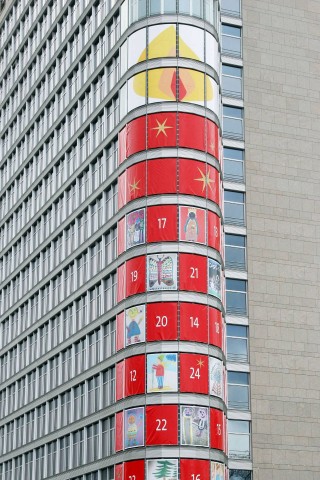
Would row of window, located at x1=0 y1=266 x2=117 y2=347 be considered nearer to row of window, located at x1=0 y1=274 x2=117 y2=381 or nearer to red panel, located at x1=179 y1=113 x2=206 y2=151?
row of window, located at x1=0 y1=274 x2=117 y2=381

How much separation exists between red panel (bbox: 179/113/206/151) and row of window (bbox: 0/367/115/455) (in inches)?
568

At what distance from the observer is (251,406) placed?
7156 centimetres

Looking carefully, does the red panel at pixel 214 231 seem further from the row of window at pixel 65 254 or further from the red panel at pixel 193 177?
the row of window at pixel 65 254

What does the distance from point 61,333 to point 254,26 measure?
979 inches

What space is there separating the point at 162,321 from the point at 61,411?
1564cm

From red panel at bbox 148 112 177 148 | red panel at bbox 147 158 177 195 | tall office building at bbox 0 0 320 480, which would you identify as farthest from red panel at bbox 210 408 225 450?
red panel at bbox 148 112 177 148

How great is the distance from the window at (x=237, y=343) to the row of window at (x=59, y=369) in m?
7.28

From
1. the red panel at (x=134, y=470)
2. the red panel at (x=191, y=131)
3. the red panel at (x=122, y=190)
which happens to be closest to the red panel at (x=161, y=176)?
the red panel at (x=191, y=131)

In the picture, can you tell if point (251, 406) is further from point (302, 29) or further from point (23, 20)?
point (23, 20)

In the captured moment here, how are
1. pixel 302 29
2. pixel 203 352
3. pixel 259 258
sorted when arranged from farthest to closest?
pixel 302 29 → pixel 259 258 → pixel 203 352

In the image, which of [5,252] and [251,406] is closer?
[251,406]

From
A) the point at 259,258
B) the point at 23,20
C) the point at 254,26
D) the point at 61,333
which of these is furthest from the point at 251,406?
the point at 23,20

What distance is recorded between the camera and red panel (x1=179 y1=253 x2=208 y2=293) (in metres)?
68.2

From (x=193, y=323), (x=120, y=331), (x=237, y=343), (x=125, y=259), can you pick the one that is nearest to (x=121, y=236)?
(x=125, y=259)
